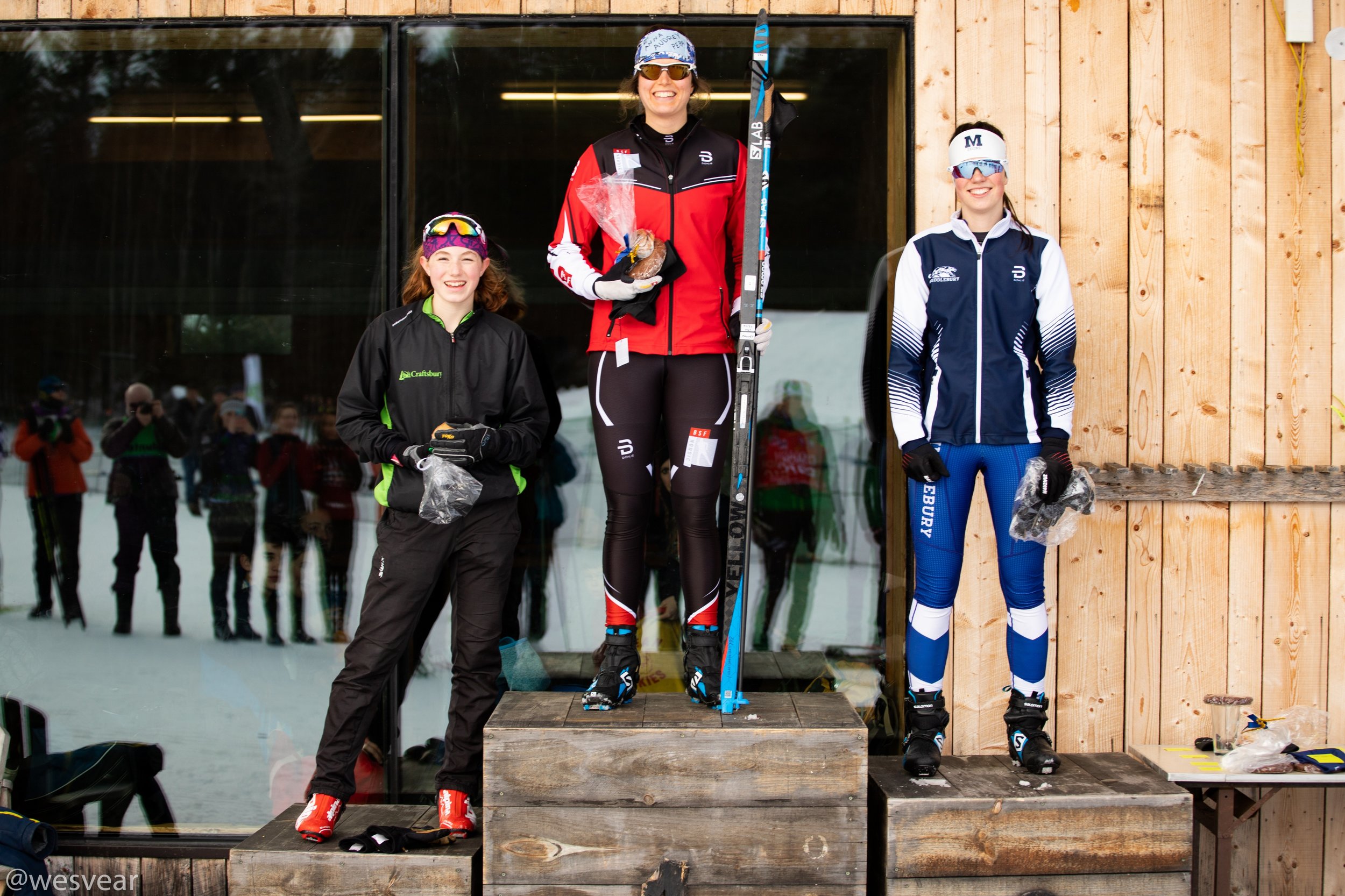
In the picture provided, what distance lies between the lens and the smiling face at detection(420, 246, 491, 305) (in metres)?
2.68

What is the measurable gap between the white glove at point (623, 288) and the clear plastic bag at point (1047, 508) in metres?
1.12

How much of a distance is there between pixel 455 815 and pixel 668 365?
4.42ft

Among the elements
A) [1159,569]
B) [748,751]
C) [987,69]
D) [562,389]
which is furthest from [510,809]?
[987,69]

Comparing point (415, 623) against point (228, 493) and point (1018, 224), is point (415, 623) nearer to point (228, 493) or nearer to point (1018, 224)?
point (228, 493)

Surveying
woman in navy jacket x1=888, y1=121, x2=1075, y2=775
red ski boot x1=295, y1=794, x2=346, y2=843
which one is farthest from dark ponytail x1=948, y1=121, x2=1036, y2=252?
red ski boot x1=295, y1=794, x2=346, y2=843

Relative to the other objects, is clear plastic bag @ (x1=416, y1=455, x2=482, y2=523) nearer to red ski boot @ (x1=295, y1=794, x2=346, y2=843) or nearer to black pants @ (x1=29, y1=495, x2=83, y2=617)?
red ski boot @ (x1=295, y1=794, x2=346, y2=843)

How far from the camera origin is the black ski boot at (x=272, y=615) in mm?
3254

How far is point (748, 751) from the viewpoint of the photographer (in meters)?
2.35

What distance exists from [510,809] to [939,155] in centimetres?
234

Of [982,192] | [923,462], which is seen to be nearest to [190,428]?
[923,462]

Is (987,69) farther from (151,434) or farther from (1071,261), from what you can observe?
(151,434)

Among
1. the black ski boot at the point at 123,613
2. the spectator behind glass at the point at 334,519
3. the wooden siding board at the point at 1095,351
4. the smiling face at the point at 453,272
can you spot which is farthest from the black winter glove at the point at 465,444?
the wooden siding board at the point at 1095,351

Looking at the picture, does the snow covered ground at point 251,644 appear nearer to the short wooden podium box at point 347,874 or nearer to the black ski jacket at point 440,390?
the black ski jacket at point 440,390

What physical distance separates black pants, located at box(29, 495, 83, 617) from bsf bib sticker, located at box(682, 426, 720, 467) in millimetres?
2231
